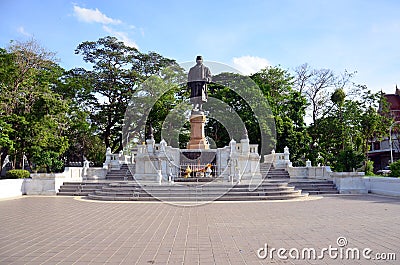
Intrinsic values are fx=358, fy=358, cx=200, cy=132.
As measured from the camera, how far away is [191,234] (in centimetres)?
873

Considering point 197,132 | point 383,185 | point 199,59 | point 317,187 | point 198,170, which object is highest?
point 199,59

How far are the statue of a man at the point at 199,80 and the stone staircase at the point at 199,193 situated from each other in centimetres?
1085

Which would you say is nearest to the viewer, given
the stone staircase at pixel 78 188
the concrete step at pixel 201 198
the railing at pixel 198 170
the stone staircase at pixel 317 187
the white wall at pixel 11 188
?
the concrete step at pixel 201 198

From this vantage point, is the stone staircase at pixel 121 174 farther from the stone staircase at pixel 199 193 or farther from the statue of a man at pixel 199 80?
the stone staircase at pixel 199 193

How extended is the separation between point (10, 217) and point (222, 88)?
33134 millimetres

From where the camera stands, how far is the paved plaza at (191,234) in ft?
21.6

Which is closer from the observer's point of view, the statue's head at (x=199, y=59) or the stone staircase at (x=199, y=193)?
the stone staircase at (x=199, y=193)

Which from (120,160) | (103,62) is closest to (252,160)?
(120,160)

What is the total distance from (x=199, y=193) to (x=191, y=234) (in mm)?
8356

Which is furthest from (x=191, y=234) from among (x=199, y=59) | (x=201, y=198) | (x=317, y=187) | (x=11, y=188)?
(x=199, y=59)

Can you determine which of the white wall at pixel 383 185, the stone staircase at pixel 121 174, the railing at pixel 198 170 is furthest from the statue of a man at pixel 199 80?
the white wall at pixel 383 185

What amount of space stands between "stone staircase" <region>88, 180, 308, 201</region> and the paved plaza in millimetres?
3236

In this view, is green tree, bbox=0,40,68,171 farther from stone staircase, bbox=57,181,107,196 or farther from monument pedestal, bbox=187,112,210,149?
monument pedestal, bbox=187,112,210,149

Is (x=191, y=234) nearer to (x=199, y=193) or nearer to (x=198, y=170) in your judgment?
(x=199, y=193)
